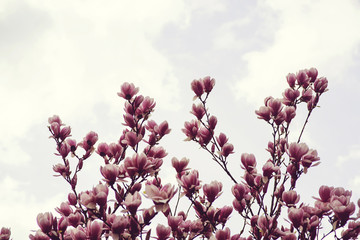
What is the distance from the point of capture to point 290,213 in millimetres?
2520

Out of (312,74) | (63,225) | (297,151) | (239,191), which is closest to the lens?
(63,225)

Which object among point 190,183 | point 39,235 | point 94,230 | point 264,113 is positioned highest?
point 264,113

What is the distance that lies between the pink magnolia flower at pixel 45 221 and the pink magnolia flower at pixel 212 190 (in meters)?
1.11

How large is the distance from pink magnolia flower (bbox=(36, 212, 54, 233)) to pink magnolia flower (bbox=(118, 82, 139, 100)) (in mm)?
1249

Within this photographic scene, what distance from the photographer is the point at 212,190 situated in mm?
2623

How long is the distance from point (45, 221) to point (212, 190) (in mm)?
1181

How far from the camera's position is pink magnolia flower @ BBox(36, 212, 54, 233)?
2410 millimetres

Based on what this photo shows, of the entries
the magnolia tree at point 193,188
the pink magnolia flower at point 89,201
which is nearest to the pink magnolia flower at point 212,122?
the magnolia tree at point 193,188

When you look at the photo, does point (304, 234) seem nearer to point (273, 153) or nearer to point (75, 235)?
point (273, 153)

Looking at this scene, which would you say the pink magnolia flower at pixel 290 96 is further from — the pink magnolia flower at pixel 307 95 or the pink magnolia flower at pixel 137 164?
the pink magnolia flower at pixel 137 164

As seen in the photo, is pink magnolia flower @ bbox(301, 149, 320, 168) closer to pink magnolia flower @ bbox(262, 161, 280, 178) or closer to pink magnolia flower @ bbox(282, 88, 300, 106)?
pink magnolia flower @ bbox(262, 161, 280, 178)

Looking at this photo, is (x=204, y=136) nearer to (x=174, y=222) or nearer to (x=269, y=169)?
(x=269, y=169)

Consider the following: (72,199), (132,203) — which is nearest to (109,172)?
(132,203)

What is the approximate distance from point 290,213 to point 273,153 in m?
0.98
